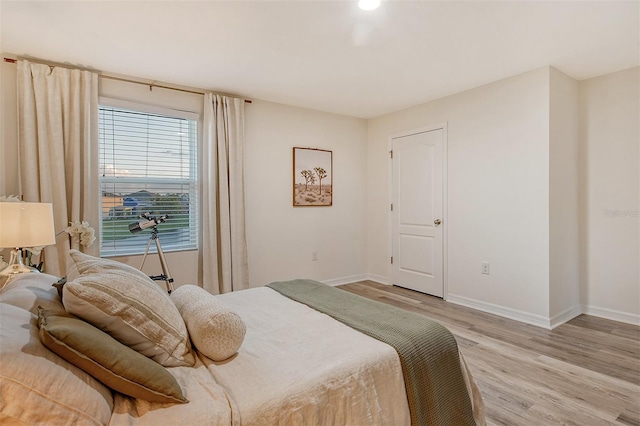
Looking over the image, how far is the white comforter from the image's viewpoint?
3.21ft

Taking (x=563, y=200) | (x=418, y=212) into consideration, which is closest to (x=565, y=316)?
(x=563, y=200)

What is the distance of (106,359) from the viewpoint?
3.09 feet

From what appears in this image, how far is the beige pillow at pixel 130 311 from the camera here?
108 centimetres

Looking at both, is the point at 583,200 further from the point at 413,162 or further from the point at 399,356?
the point at 399,356

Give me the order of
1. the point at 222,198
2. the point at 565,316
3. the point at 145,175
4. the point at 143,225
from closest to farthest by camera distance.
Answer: the point at 143,225
the point at 565,316
the point at 145,175
the point at 222,198

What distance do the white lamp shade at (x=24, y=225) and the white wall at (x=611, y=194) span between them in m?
4.67

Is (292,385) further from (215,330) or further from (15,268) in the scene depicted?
(15,268)

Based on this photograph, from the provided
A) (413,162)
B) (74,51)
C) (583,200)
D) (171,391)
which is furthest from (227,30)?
(583,200)

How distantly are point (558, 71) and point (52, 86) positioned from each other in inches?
180

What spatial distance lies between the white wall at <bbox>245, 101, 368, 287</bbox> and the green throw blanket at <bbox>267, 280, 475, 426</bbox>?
246 cm

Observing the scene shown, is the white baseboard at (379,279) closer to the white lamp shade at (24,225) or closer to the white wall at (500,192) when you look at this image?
the white wall at (500,192)

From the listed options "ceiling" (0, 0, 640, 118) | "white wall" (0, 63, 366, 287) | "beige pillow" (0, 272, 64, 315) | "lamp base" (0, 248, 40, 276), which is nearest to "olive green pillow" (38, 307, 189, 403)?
"beige pillow" (0, 272, 64, 315)

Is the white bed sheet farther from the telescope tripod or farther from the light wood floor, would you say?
the telescope tripod

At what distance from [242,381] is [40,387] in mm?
553
